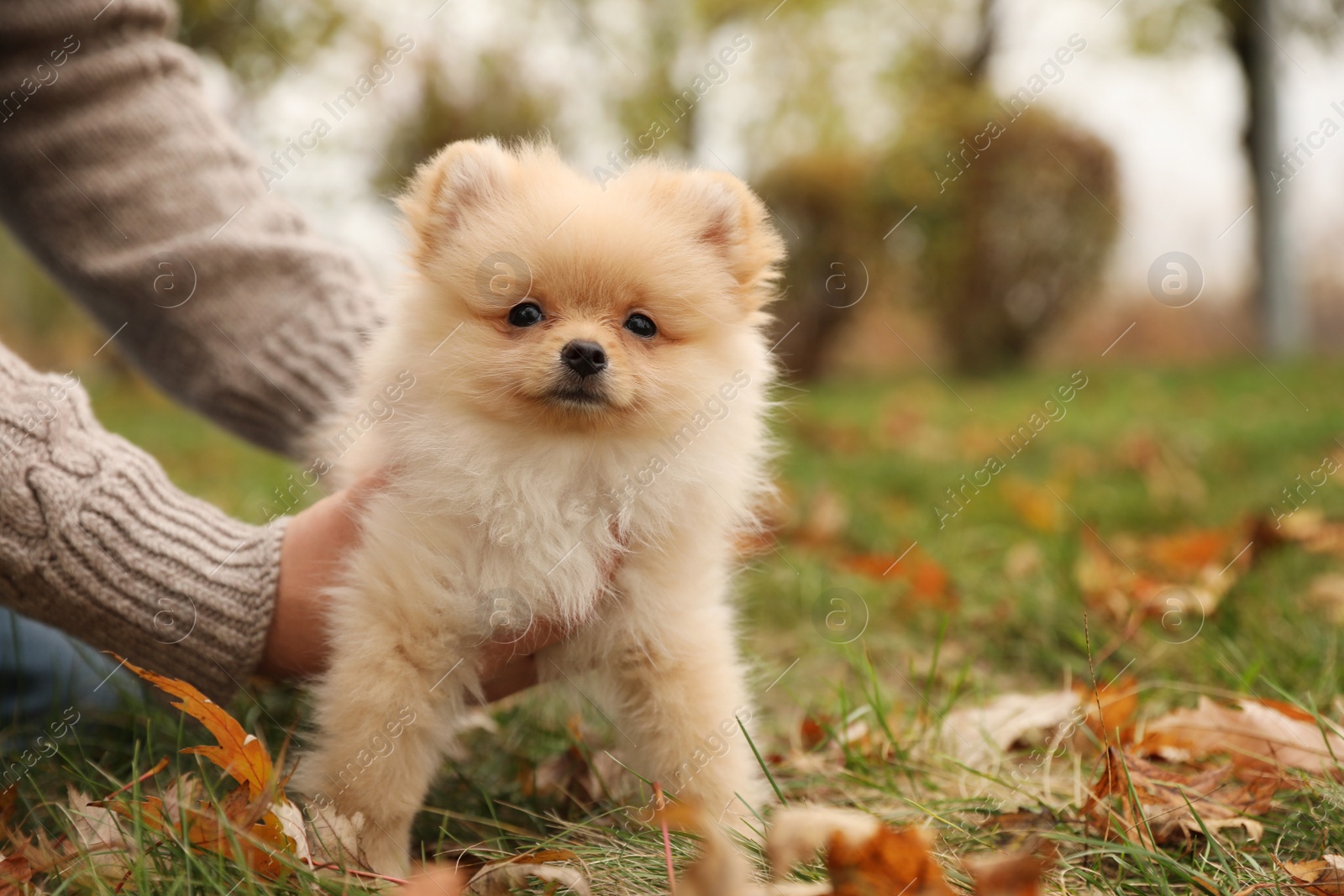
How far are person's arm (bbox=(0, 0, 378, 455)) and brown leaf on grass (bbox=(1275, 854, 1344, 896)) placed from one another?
2.13 m

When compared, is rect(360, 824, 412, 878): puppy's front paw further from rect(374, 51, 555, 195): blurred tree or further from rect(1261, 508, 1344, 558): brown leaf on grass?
rect(374, 51, 555, 195): blurred tree

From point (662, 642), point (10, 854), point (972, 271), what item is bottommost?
point (972, 271)

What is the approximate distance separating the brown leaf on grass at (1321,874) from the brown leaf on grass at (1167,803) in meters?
0.12

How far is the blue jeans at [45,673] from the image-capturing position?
7.04 feet

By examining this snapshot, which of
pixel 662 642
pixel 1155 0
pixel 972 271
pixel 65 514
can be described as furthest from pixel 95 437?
pixel 1155 0

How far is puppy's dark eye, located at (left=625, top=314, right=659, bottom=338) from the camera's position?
1629 mm

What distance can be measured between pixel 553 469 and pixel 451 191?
54 cm

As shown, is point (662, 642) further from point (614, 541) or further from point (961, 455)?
point (961, 455)

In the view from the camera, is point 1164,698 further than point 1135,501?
No

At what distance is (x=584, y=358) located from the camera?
4.93 ft

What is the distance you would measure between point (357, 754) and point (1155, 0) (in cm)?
1427

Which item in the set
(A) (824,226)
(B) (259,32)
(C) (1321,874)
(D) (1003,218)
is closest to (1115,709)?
(C) (1321,874)

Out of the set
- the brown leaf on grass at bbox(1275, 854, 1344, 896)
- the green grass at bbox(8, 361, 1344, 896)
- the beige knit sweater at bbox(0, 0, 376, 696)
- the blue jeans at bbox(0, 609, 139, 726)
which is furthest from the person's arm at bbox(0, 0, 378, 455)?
the brown leaf on grass at bbox(1275, 854, 1344, 896)

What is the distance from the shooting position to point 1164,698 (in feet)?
7.38
